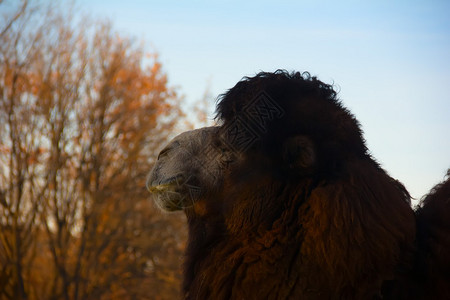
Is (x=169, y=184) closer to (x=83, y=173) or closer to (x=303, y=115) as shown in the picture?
(x=303, y=115)

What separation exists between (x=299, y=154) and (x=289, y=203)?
0.29 m

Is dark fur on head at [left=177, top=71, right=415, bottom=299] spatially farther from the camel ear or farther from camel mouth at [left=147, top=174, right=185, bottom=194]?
camel mouth at [left=147, top=174, right=185, bottom=194]

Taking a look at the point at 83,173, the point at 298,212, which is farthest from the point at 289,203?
the point at 83,173

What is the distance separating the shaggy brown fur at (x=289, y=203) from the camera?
2.80 m

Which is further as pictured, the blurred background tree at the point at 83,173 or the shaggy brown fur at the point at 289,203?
the blurred background tree at the point at 83,173

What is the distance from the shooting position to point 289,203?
10.2ft

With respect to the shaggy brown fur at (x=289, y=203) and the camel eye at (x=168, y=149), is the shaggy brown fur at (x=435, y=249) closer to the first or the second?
the shaggy brown fur at (x=289, y=203)

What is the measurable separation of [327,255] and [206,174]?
40.4 inches

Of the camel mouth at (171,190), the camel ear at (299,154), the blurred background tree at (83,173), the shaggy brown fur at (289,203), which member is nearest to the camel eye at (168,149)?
the shaggy brown fur at (289,203)

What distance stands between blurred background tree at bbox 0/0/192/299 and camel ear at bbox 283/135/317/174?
378 inches

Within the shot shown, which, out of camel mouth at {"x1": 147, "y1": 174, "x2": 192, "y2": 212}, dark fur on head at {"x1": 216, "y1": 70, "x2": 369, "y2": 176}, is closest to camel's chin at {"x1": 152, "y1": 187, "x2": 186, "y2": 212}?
camel mouth at {"x1": 147, "y1": 174, "x2": 192, "y2": 212}

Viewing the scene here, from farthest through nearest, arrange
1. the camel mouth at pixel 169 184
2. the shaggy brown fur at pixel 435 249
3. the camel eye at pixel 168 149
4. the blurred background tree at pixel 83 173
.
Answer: the blurred background tree at pixel 83 173, the camel eye at pixel 168 149, the camel mouth at pixel 169 184, the shaggy brown fur at pixel 435 249

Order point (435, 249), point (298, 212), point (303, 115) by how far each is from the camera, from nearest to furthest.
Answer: point (435, 249), point (298, 212), point (303, 115)

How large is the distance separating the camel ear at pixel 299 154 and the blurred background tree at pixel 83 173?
9.60 meters
